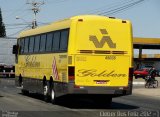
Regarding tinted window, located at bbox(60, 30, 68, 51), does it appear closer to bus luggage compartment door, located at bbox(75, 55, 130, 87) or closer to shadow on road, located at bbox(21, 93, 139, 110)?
bus luggage compartment door, located at bbox(75, 55, 130, 87)

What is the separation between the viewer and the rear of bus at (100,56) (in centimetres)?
2158

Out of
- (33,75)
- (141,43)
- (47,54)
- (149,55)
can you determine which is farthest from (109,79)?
(149,55)

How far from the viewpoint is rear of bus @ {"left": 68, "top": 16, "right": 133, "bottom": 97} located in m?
21.6

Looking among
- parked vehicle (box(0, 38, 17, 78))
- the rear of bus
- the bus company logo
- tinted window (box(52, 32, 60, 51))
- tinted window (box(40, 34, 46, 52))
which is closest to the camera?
the rear of bus

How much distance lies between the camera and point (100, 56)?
21.9m

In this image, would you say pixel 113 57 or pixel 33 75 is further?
pixel 33 75

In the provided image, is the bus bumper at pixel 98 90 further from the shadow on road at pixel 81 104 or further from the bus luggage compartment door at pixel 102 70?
the shadow on road at pixel 81 104

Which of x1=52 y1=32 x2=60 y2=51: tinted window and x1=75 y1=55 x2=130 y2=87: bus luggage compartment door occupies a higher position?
x1=52 y1=32 x2=60 y2=51: tinted window

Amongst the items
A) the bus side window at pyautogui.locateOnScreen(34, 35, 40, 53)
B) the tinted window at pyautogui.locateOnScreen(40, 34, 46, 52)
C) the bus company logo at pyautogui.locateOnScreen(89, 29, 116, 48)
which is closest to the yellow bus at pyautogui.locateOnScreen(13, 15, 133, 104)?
the bus company logo at pyautogui.locateOnScreen(89, 29, 116, 48)

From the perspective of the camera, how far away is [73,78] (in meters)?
21.5

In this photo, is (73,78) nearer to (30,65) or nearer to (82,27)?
(82,27)

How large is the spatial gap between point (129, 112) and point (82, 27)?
13.0 ft

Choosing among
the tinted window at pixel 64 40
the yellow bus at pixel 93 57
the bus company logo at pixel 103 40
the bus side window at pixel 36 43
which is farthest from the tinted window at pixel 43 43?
the bus company logo at pixel 103 40

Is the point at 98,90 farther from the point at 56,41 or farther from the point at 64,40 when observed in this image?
the point at 56,41
